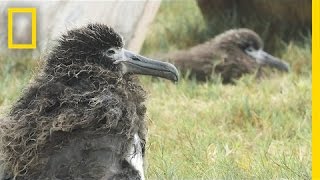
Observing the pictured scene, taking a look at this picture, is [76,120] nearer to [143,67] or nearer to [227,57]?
[143,67]

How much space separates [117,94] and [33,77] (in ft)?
1.29

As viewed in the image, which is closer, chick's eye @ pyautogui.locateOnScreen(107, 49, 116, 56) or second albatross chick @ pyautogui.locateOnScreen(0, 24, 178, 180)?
second albatross chick @ pyautogui.locateOnScreen(0, 24, 178, 180)

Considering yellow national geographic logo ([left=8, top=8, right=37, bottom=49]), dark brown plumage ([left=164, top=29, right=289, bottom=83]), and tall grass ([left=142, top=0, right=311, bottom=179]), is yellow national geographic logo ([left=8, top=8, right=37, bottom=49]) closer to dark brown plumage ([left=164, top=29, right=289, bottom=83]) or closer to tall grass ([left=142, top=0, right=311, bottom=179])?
tall grass ([left=142, top=0, right=311, bottom=179])

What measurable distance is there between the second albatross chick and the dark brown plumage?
3840 millimetres

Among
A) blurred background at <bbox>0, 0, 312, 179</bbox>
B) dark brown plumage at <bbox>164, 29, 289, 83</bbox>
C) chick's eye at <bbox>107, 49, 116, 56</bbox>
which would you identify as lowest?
dark brown plumage at <bbox>164, 29, 289, 83</bbox>

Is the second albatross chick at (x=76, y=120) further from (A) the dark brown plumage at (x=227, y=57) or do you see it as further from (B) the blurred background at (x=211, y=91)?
(A) the dark brown plumage at (x=227, y=57)

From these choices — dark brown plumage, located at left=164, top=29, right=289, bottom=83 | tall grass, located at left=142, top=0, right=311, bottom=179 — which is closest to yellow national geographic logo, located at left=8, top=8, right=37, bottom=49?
tall grass, located at left=142, top=0, right=311, bottom=179

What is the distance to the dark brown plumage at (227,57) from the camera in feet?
25.8

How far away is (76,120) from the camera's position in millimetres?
3734

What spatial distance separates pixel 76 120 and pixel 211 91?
3.27 metres

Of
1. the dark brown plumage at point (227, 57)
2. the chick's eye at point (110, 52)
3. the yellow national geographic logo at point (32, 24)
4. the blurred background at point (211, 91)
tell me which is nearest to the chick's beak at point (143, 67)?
the chick's eye at point (110, 52)

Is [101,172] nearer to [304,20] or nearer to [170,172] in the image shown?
[170,172]

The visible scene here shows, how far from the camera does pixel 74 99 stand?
377 cm

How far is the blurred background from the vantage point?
4.81 meters
